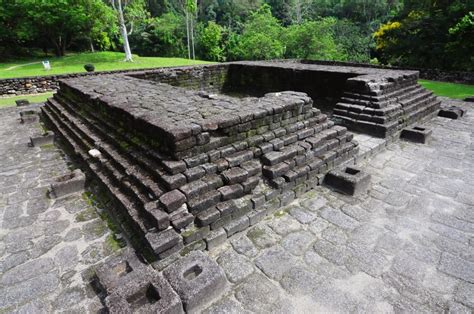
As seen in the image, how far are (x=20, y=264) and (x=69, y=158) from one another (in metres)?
3.06

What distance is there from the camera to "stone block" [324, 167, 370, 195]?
3945mm

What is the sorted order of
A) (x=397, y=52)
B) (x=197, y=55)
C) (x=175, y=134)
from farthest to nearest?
(x=197, y=55) < (x=397, y=52) < (x=175, y=134)

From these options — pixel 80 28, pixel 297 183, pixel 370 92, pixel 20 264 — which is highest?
pixel 80 28

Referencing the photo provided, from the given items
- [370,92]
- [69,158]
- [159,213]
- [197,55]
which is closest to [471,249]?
[159,213]

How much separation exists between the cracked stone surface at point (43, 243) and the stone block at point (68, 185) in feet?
0.33

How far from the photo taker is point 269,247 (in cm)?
Result: 305

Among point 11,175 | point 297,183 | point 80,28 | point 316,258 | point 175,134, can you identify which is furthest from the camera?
point 80,28

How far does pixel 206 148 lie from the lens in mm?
3418

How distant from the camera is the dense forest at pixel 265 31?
15.2 meters

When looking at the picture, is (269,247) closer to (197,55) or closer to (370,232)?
(370,232)

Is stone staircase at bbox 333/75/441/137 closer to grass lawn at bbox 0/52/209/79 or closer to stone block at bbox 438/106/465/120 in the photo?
stone block at bbox 438/106/465/120

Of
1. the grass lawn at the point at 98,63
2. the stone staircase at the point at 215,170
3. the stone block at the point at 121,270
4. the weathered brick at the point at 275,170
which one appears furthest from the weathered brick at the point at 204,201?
the grass lawn at the point at 98,63

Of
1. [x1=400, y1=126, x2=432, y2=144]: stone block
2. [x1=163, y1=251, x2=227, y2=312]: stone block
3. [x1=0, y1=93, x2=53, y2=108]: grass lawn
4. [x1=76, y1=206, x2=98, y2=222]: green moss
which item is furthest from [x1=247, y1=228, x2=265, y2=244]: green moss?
[x1=0, y1=93, x2=53, y2=108]: grass lawn

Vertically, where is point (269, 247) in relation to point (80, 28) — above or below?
below
